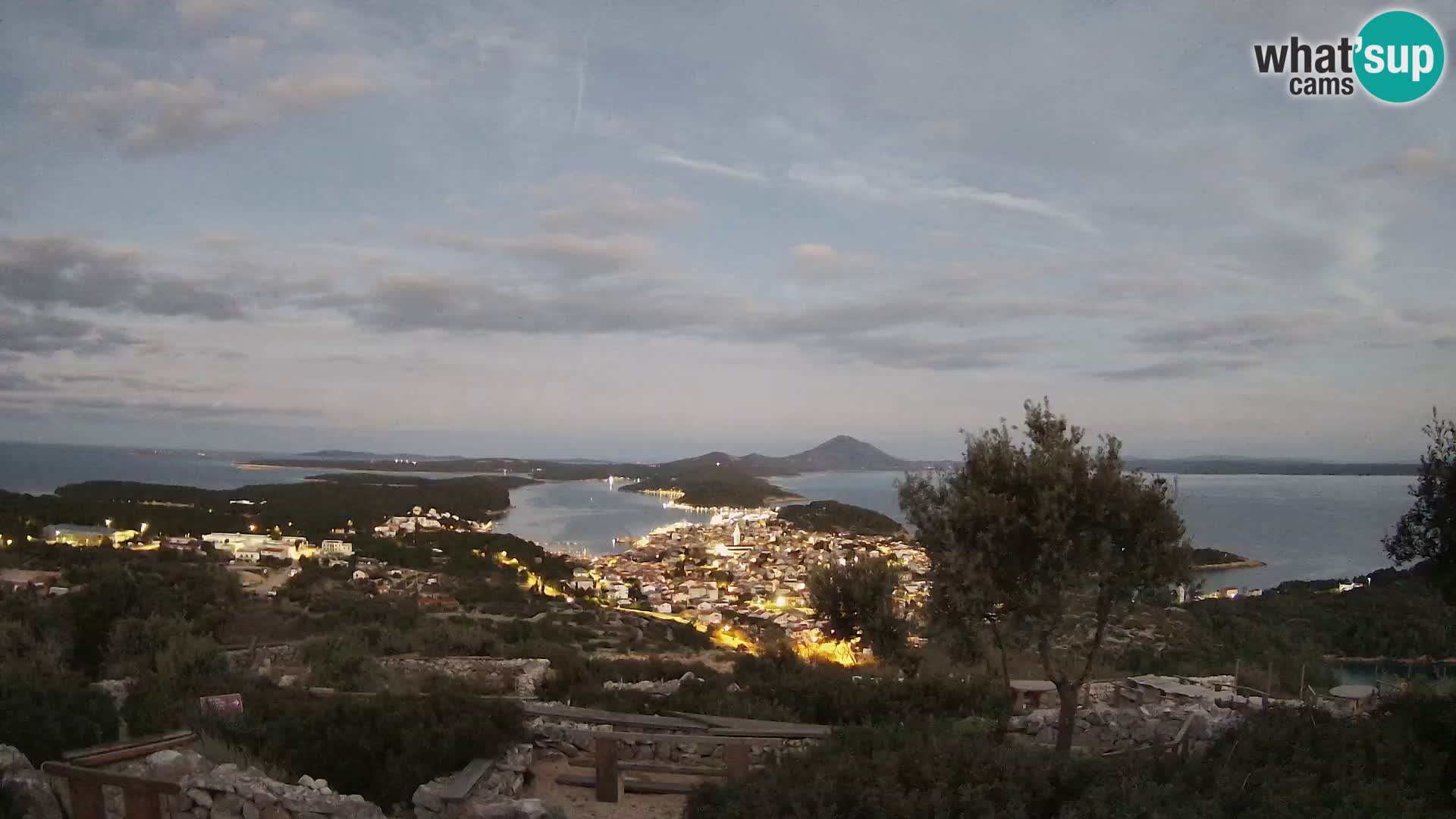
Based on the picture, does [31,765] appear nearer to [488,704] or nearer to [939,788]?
[488,704]

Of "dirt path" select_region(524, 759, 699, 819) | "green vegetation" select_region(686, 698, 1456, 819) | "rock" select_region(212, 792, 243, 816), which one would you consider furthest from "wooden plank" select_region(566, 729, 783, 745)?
"rock" select_region(212, 792, 243, 816)

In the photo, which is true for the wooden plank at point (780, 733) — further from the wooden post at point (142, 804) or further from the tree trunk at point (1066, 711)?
the wooden post at point (142, 804)

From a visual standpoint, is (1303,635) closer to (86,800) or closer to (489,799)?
(489,799)

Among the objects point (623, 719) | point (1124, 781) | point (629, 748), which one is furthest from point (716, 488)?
point (1124, 781)

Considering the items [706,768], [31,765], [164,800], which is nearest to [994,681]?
[706,768]

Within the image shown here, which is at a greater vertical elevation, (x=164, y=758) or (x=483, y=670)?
(x=164, y=758)

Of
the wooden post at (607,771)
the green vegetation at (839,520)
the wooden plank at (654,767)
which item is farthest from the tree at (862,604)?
the green vegetation at (839,520)

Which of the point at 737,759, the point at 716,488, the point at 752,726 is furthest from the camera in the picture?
the point at 716,488
